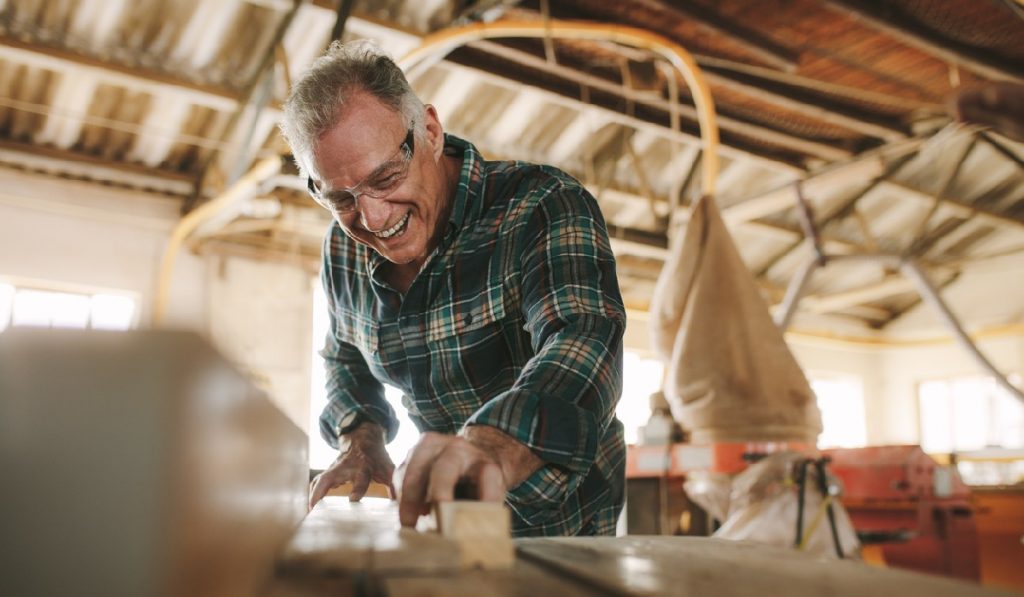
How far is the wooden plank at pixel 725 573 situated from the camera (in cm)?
69

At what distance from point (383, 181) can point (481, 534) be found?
2.92 feet

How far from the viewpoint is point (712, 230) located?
12.2 feet

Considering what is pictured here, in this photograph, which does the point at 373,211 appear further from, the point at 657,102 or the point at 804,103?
the point at 804,103

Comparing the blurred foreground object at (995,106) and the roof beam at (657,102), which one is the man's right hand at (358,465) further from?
the roof beam at (657,102)

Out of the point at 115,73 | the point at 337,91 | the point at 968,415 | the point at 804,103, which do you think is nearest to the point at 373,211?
the point at 337,91

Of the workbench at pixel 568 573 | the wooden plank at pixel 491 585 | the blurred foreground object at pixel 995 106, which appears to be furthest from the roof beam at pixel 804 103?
the wooden plank at pixel 491 585

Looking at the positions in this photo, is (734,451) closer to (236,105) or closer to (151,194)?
(236,105)

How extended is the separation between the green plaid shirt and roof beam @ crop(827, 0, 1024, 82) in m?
4.19

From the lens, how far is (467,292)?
171cm

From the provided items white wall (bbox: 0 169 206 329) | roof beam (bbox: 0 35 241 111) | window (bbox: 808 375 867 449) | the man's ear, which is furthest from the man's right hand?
window (bbox: 808 375 867 449)

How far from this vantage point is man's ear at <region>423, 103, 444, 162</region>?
1721mm

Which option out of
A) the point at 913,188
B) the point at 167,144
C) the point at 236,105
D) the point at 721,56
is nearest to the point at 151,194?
the point at 167,144

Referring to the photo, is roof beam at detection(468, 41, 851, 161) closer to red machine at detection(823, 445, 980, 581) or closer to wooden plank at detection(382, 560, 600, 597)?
red machine at detection(823, 445, 980, 581)

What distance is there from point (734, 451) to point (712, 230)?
98 cm
